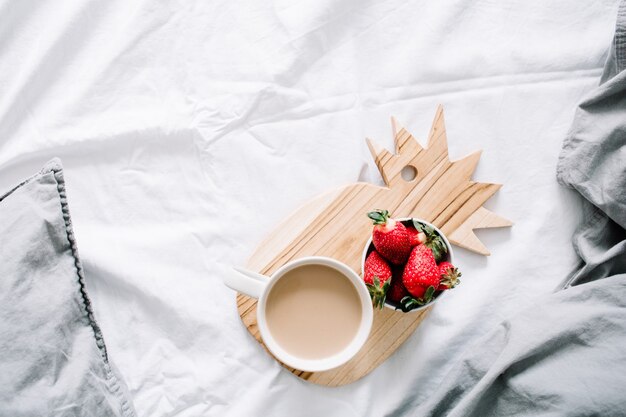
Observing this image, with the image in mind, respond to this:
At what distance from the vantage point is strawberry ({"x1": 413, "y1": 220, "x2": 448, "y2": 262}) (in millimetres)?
726

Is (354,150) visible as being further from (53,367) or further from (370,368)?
(53,367)

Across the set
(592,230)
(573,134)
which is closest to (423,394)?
(592,230)

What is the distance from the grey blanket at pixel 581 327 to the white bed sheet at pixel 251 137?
0.13 feet

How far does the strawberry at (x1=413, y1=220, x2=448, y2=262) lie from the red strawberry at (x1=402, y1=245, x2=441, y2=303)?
15mm

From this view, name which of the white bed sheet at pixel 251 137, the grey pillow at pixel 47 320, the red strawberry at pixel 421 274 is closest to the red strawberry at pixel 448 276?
the red strawberry at pixel 421 274

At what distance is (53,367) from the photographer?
0.70 m

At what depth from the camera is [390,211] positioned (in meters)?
0.80

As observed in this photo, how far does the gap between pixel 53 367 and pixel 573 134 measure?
830 mm

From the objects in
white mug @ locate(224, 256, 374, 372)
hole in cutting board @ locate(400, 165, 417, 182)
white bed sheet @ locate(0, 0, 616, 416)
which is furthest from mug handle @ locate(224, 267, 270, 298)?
hole in cutting board @ locate(400, 165, 417, 182)

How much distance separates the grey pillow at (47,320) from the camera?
2.24 feet

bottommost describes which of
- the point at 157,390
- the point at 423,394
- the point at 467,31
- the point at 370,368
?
the point at 423,394

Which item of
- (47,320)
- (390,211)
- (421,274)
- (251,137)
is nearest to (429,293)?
(421,274)

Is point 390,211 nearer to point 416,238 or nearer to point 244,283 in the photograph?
point 416,238

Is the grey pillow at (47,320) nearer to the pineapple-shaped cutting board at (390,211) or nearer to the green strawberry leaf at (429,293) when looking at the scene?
the pineapple-shaped cutting board at (390,211)
